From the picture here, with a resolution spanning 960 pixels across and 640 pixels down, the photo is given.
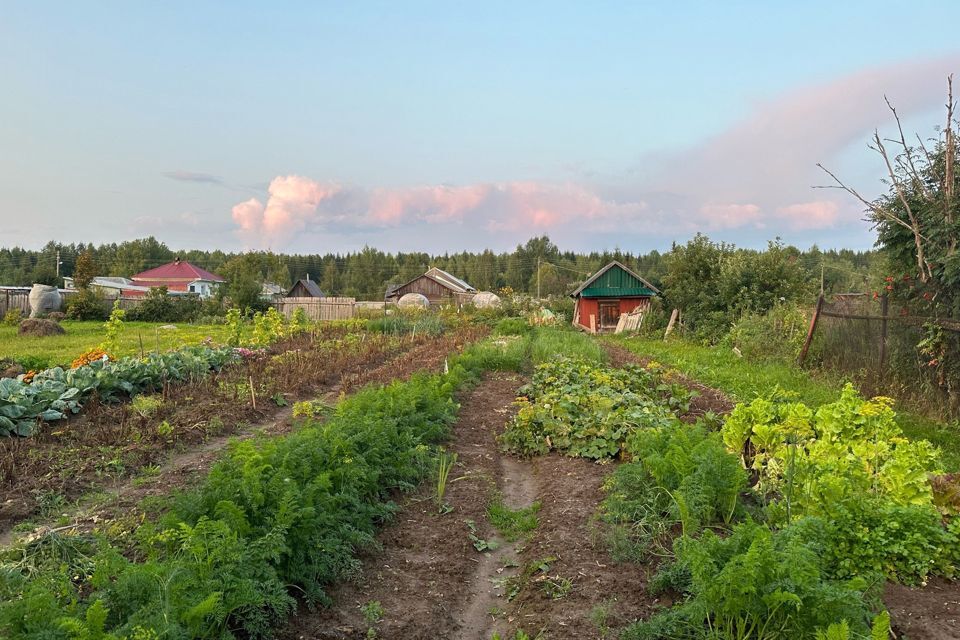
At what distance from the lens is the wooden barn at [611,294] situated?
29.9m

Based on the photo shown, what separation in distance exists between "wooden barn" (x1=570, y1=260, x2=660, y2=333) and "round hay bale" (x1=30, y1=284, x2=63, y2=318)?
25681 millimetres

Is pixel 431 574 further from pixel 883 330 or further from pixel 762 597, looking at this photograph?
pixel 883 330

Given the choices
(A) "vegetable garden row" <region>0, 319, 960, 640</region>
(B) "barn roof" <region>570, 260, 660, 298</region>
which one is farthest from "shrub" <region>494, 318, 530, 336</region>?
(A) "vegetable garden row" <region>0, 319, 960, 640</region>

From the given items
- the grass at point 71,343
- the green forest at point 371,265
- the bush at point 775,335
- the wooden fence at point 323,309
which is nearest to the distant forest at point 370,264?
the green forest at point 371,265

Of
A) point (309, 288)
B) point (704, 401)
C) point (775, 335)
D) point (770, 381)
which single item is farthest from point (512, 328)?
point (309, 288)

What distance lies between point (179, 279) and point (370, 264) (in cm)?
3860

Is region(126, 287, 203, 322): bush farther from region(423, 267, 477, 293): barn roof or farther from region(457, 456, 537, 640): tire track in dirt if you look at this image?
region(457, 456, 537, 640): tire track in dirt

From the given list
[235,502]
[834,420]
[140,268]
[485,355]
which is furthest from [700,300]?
[140,268]

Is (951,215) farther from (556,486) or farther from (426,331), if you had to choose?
(426,331)

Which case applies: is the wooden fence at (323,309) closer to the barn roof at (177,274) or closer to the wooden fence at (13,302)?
the wooden fence at (13,302)

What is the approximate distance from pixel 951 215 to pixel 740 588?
855cm

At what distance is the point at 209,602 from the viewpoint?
2.40 m

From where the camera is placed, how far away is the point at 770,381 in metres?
11.3

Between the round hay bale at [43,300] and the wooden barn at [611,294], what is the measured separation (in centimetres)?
2568
